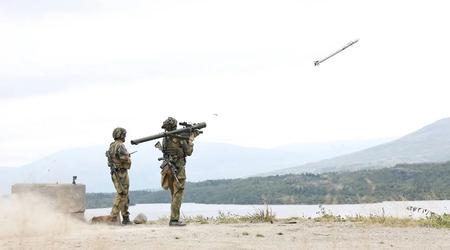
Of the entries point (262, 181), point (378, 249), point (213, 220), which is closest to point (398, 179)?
point (262, 181)

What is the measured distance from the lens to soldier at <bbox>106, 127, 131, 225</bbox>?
60.8 ft

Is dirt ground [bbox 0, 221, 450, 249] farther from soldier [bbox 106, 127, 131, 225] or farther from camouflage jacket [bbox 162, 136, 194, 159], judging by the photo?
soldier [bbox 106, 127, 131, 225]

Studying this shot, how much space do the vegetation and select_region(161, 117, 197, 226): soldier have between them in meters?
65.2

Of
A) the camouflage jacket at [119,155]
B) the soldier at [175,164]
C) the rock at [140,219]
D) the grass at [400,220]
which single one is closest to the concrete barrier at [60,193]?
the camouflage jacket at [119,155]

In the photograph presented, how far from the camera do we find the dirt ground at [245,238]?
12180 mm

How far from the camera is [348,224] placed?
54.1 ft

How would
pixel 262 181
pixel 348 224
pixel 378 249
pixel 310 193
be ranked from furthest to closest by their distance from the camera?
pixel 262 181 < pixel 310 193 < pixel 348 224 < pixel 378 249

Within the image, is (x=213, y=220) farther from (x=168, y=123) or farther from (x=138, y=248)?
(x=138, y=248)

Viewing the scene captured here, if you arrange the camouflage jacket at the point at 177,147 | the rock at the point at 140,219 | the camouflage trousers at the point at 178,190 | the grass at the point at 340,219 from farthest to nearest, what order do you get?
the rock at the point at 140,219 → the camouflage jacket at the point at 177,147 → the camouflage trousers at the point at 178,190 → the grass at the point at 340,219

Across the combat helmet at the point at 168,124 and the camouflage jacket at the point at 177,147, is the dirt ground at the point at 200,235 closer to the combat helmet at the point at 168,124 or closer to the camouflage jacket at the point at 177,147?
the camouflage jacket at the point at 177,147

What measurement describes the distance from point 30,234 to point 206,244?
4.56 meters

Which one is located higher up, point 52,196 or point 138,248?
point 52,196

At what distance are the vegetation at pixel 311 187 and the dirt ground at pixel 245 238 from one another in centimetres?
6623

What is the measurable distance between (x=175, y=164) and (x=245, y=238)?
3.83 m
